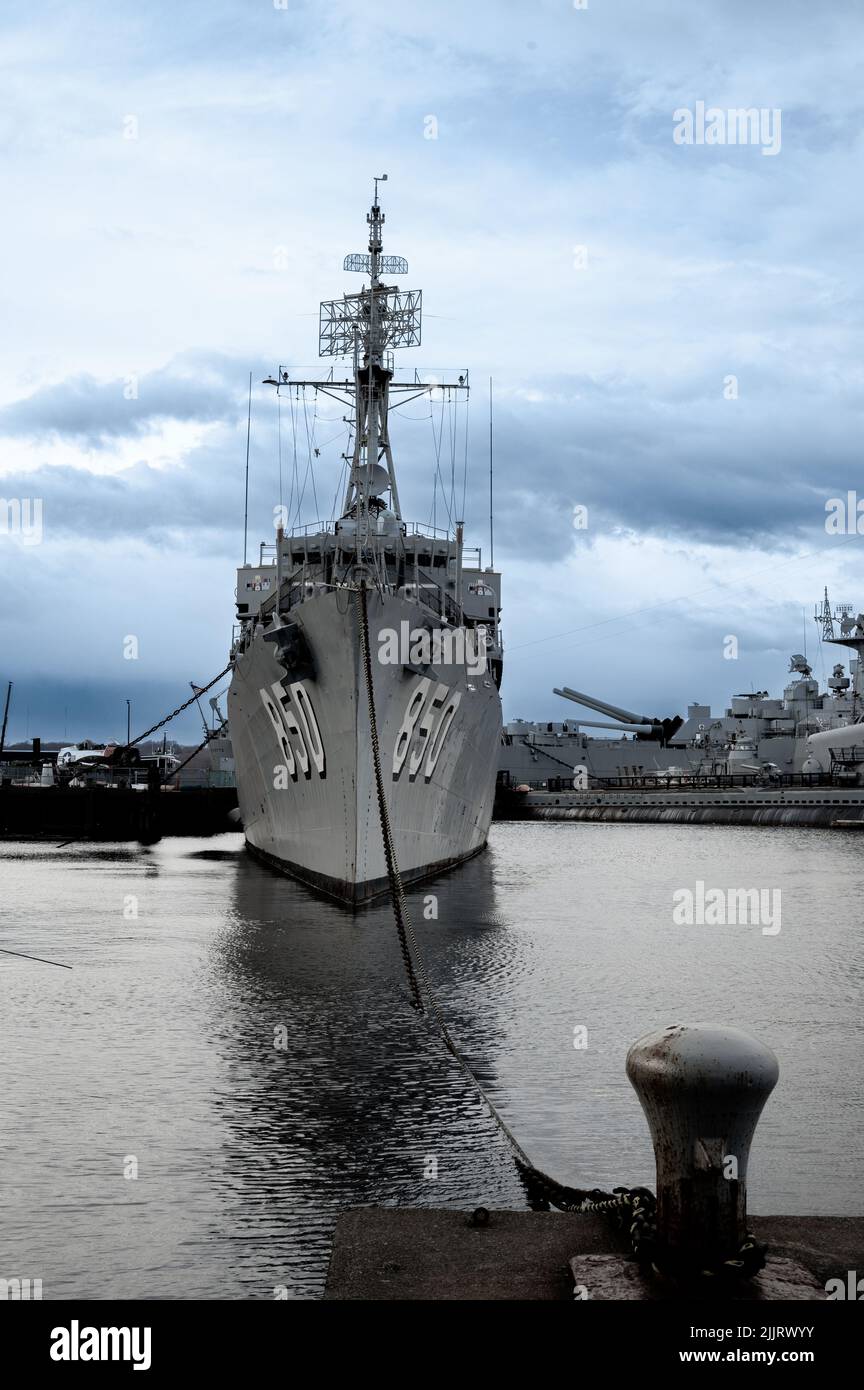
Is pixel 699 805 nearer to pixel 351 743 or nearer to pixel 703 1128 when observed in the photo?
pixel 351 743

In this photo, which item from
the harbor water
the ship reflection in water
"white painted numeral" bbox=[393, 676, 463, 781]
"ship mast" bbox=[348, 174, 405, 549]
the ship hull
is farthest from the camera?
"ship mast" bbox=[348, 174, 405, 549]

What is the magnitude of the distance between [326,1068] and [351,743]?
909 centimetres

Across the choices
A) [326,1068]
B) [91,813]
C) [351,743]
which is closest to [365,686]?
[351,743]

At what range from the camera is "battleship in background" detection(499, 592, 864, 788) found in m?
72.2

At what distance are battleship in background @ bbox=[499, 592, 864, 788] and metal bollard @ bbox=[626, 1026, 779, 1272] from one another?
6492cm

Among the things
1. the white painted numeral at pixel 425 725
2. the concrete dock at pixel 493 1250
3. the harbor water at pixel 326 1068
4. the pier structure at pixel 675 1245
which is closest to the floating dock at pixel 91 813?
the white painted numeral at pixel 425 725

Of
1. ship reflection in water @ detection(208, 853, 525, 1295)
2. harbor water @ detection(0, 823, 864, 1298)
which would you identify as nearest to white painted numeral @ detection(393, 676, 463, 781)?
harbor water @ detection(0, 823, 864, 1298)

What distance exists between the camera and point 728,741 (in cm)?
8406

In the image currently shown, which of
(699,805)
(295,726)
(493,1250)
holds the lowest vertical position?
(699,805)

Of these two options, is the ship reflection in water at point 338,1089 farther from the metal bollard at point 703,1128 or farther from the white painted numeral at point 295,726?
the white painted numeral at point 295,726

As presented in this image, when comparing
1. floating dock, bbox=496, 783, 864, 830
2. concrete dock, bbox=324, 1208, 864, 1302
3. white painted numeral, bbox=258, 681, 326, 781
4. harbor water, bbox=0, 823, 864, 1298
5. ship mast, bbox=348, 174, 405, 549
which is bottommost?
floating dock, bbox=496, 783, 864, 830

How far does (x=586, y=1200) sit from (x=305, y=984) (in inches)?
301

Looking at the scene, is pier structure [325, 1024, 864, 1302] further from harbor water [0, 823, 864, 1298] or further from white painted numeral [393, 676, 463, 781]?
white painted numeral [393, 676, 463, 781]
